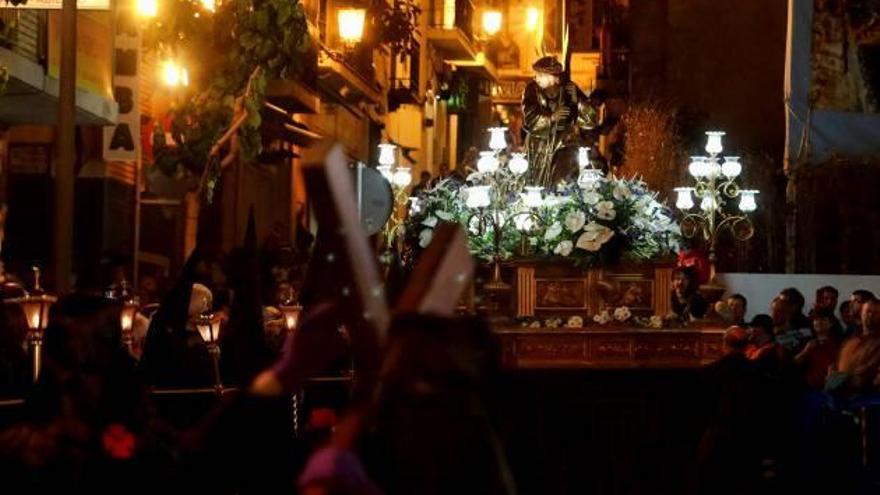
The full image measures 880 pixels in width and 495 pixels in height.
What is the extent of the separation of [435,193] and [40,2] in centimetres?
450

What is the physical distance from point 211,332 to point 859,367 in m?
5.40

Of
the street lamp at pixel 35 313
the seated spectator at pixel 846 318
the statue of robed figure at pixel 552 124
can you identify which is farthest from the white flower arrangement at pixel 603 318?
the street lamp at pixel 35 313

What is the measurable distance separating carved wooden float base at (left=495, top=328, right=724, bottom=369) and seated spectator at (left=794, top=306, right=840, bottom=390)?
848 mm

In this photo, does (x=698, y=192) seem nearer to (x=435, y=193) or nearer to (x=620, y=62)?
(x=435, y=193)

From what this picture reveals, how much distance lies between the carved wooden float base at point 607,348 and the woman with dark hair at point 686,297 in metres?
0.78

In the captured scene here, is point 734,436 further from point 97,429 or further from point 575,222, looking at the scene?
point 575,222

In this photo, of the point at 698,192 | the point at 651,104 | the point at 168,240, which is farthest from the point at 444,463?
the point at 651,104

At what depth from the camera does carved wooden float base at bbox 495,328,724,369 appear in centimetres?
1573

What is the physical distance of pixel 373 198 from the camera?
14.1 meters

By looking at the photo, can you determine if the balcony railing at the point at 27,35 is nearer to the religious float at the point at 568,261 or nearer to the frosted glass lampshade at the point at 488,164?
the religious float at the point at 568,261

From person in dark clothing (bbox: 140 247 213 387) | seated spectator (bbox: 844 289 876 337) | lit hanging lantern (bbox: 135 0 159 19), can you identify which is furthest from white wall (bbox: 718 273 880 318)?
person in dark clothing (bbox: 140 247 213 387)

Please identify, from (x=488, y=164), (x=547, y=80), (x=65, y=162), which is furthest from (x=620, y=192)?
(x=65, y=162)

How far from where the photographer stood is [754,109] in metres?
36.4

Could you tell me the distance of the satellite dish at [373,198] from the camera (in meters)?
13.9
